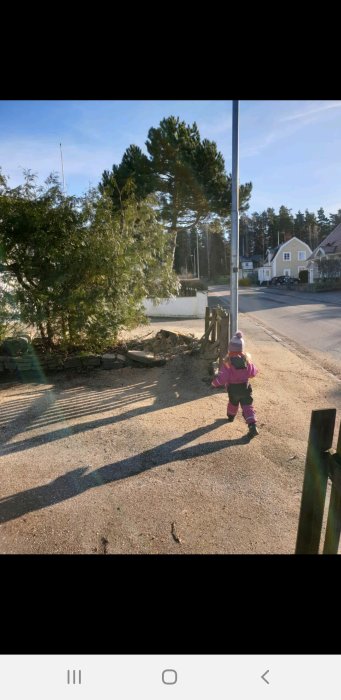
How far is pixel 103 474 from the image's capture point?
3430mm

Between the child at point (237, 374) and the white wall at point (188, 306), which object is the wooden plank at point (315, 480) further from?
the white wall at point (188, 306)

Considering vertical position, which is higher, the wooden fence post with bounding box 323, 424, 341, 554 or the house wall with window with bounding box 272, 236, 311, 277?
the house wall with window with bounding box 272, 236, 311, 277

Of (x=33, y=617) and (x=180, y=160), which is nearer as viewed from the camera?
(x=33, y=617)

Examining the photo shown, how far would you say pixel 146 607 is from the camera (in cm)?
149

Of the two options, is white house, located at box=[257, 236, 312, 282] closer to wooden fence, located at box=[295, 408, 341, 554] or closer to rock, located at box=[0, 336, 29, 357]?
rock, located at box=[0, 336, 29, 357]

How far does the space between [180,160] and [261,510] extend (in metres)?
19.9

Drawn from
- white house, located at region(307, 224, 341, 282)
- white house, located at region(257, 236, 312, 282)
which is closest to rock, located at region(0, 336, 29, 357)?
white house, located at region(307, 224, 341, 282)

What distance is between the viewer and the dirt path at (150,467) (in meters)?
2.56

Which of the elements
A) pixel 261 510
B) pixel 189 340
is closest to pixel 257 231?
pixel 189 340

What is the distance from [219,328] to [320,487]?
17.6 feet

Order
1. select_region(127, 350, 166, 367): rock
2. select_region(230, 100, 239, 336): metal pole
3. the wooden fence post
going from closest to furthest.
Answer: the wooden fence post
select_region(230, 100, 239, 336): metal pole
select_region(127, 350, 166, 367): rock

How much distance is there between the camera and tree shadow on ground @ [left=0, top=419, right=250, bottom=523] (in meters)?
2.99

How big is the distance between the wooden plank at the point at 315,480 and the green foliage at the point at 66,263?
5306mm
